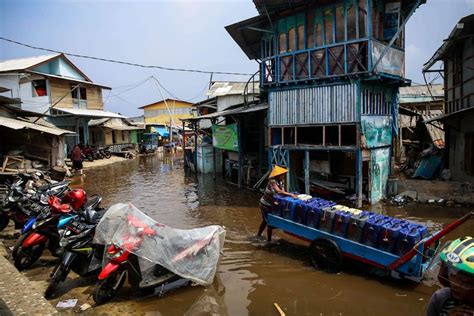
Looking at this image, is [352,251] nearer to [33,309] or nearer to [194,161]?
[33,309]

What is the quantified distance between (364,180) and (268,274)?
7958 millimetres

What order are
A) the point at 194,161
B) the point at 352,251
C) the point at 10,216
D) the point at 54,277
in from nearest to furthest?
the point at 54,277, the point at 352,251, the point at 10,216, the point at 194,161

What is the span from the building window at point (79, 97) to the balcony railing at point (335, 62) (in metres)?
21.5

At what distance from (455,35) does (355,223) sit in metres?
10.2

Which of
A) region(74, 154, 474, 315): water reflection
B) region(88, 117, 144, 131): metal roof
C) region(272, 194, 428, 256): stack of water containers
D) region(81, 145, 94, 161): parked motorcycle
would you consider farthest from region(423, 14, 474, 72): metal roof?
region(88, 117, 144, 131): metal roof

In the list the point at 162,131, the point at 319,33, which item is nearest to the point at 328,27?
the point at 319,33

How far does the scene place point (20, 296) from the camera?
16.8 feet

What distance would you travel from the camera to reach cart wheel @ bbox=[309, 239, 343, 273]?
22.2ft

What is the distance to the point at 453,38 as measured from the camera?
1299 centimetres

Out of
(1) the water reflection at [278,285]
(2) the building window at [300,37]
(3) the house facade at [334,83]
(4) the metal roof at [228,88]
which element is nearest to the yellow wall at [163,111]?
(4) the metal roof at [228,88]

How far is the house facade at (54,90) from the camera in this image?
87.0ft

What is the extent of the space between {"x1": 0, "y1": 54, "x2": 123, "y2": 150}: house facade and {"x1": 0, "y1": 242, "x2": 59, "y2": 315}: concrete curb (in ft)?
72.7

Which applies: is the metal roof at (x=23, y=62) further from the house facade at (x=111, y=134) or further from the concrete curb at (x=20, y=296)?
the concrete curb at (x=20, y=296)

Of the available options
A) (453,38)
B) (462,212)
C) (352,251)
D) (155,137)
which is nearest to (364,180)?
(462,212)
